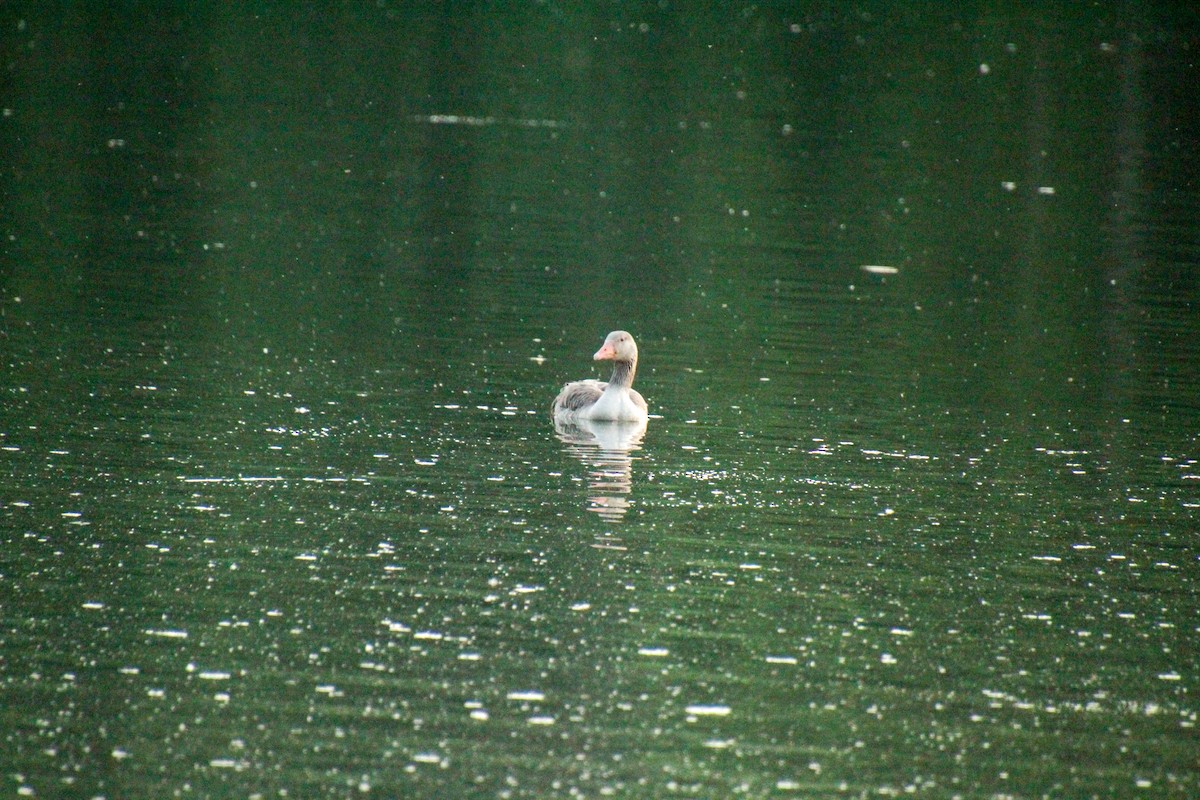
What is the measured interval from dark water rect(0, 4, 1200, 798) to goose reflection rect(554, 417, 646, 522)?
0.08 meters

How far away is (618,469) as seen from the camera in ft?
61.6

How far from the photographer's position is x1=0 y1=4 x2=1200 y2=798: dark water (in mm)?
11594

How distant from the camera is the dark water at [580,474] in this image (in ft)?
38.0

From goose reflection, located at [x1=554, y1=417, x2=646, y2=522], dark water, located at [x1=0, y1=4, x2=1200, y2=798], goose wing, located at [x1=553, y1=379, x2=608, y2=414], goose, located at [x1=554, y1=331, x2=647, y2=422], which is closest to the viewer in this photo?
dark water, located at [x1=0, y1=4, x2=1200, y2=798]

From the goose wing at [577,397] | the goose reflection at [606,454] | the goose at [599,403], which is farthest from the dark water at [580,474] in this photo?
the goose wing at [577,397]

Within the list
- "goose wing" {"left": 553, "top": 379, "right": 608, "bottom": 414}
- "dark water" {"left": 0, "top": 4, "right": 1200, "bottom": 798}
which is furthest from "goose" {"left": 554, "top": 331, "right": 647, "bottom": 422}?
"dark water" {"left": 0, "top": 4, "right": 1200, "bottom": 798}

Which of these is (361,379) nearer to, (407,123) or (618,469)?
(618,469)

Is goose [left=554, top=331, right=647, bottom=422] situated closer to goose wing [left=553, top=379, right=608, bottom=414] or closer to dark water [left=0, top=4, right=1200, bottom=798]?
goose wing [left=553, top=379, right=608, bottom=414]

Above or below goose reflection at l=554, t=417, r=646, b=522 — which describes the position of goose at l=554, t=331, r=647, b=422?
above

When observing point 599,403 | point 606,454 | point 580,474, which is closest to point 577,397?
point 599,403

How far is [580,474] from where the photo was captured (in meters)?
18.4

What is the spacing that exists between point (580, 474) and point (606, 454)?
3.61 feet

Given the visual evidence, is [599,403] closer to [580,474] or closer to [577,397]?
[577,397]

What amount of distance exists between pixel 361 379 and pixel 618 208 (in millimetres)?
18314
